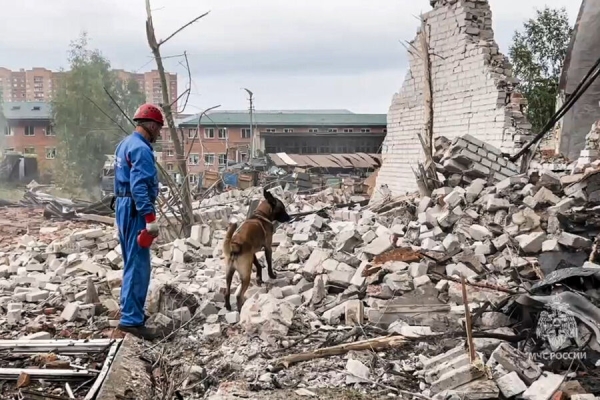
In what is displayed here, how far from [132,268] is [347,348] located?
1.75 meters

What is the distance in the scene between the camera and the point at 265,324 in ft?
15.5

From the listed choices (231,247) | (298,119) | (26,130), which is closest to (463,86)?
(231,247)

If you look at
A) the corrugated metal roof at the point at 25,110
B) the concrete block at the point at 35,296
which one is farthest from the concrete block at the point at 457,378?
the corrugated metal roof at the point at 25,110

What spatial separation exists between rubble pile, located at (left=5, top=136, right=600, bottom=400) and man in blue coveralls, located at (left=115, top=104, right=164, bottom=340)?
0.37 m

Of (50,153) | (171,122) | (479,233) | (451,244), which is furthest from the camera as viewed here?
(50,153)

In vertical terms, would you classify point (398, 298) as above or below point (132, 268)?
below

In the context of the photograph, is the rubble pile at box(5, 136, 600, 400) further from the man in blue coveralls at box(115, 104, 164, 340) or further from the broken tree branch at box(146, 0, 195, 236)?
the broken tree branch at box(146, 0, 195, 236)

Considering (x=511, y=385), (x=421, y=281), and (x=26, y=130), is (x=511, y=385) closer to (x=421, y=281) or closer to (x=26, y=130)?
(x=421, y=281)

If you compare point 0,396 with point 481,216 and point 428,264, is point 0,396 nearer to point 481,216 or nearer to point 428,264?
point 428,264

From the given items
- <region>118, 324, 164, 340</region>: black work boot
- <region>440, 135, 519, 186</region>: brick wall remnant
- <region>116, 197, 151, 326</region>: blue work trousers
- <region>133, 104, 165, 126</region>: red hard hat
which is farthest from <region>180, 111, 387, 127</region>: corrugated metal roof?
<region>118, 324, 164, 340</region>: black work boot

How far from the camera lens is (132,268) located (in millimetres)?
4555

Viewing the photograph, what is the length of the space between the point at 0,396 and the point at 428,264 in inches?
159

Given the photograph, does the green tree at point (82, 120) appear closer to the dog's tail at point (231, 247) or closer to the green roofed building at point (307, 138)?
the green roofed building at point (307, 138)

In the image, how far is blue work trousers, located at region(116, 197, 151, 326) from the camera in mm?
4539
